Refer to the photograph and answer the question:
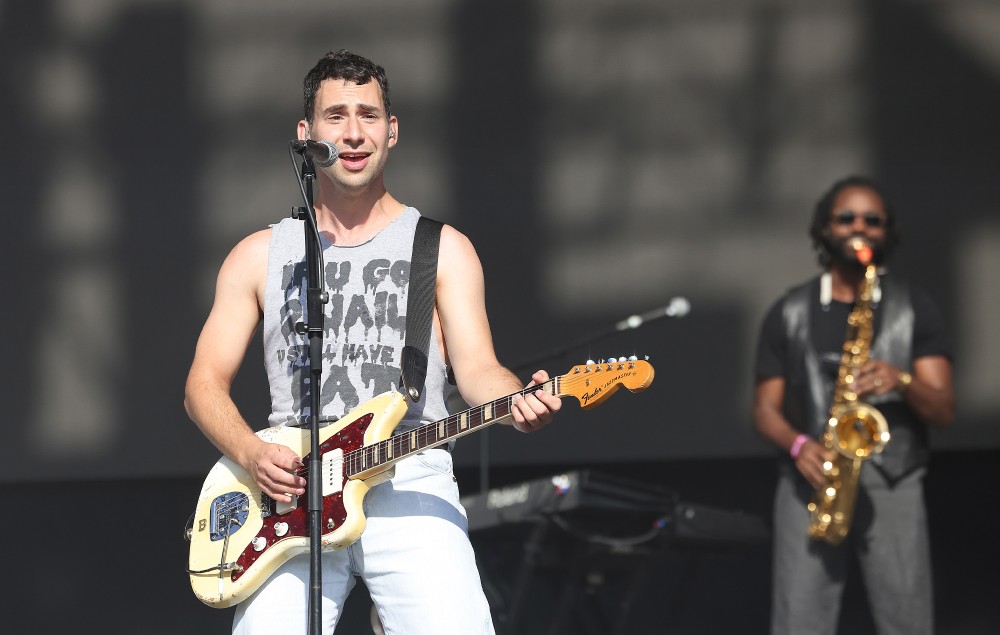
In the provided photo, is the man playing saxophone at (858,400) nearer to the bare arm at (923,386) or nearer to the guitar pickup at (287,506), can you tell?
the bare arm at (923,386)

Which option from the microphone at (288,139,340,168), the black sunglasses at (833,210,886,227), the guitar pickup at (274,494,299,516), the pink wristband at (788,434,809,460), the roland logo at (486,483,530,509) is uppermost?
the microphone at (288,139,340,168)

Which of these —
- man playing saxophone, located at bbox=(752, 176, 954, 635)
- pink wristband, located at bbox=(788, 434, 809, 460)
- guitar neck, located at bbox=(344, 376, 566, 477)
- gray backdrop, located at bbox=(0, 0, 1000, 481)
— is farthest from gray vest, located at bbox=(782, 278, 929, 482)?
gray backdrop, located at bbox=(0, 0, 1000, 481)

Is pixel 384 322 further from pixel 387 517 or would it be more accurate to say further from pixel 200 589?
pixel 200 589

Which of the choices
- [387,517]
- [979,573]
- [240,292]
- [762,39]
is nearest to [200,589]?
[387,517]

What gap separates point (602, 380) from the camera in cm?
257

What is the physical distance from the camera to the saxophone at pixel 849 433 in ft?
12.5

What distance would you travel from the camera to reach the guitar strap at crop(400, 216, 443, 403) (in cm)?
280

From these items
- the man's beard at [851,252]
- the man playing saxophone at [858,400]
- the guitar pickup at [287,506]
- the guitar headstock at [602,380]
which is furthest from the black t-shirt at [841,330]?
the guitar pickup at [287,506]

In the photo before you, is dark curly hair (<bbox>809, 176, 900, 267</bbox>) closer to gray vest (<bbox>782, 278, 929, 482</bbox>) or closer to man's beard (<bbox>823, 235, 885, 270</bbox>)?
man's beard (<bbox>823, 235, 885, 270</bbox>)

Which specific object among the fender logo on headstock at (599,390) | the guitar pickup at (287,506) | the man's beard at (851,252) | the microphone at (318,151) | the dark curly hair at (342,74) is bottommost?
the guitar pickup at (287,506)

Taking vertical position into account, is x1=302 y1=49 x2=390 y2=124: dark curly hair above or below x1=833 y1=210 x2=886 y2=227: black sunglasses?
above

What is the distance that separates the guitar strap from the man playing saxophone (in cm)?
153

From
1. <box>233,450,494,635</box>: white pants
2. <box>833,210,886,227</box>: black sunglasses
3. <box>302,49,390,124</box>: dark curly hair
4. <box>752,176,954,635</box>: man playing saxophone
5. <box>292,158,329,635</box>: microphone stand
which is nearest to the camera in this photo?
<box>292,158,329,635</box>: microphone stand

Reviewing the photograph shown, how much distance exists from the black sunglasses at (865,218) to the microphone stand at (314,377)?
82.0 inches
